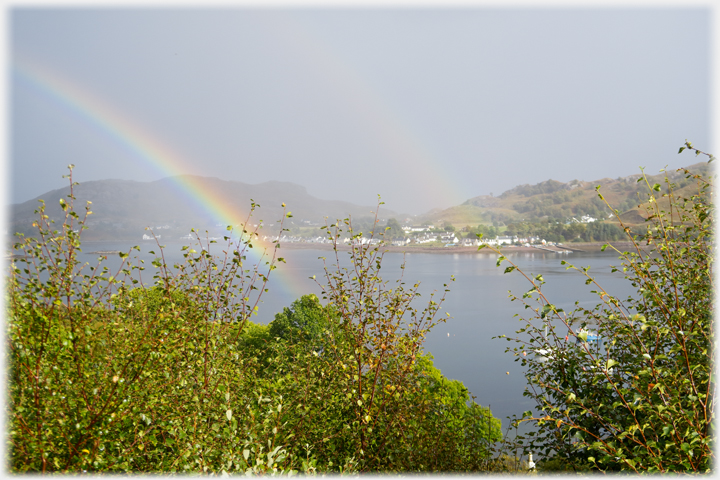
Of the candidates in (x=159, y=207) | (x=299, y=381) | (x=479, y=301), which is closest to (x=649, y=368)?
(x=299, y=381)

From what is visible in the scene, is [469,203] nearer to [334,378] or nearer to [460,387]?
[460,387]

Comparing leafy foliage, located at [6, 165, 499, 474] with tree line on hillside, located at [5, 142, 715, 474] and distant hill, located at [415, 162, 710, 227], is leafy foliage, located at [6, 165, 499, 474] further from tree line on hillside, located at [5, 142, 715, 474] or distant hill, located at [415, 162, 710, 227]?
distant hill, located at [415, 162, 710, 227]

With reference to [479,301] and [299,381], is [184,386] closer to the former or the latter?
[299,381]

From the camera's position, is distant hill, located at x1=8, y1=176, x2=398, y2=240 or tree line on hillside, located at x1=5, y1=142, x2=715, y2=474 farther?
distant hill, located at x1=8, y1=176, x2=398, y2=240

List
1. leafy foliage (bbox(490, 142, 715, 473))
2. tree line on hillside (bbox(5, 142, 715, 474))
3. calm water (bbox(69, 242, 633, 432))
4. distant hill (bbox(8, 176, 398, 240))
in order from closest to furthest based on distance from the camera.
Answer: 1. leafy foliage (bbox(490, 142, 715, 473))
2. tree line on hillside (bbox(5, 142, 715, 474))
3. calm water (bbox(69, 242, 633, 432))
4. distant hill (bbox(8, 176, 398, 240))

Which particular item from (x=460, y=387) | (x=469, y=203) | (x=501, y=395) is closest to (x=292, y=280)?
(x=501, y=395)

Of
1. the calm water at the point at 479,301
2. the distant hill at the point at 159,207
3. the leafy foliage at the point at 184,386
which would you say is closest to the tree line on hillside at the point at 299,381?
the leafy foliage at the point at 184,386

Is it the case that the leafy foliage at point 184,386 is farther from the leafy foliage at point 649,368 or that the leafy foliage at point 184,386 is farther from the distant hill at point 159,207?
the distant hill at point 159,207

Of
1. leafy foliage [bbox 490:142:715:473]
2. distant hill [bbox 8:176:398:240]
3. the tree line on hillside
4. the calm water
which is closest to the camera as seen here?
leafy foliage [bbox 490:142:715:473]

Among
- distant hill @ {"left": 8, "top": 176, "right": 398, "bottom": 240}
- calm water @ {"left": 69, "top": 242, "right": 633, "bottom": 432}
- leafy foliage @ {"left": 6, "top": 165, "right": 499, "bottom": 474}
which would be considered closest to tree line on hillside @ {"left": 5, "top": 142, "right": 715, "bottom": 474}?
leafy foliage @ {"left": 6, "top": 165, "right": 499, "bottom": 474}
